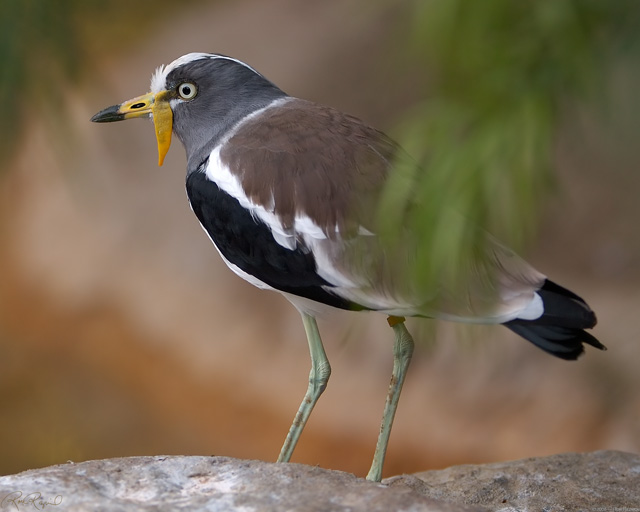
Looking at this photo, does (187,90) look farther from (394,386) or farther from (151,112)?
(394,386)

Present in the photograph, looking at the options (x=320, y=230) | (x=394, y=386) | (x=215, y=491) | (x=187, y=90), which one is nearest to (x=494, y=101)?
(x=215, y=491)

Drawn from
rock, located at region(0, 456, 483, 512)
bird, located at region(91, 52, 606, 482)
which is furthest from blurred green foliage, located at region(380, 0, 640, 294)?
bird, located at region(91, 52, 606, 482)

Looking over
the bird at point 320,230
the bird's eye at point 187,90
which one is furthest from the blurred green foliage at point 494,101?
the bird's eye at point 187,90

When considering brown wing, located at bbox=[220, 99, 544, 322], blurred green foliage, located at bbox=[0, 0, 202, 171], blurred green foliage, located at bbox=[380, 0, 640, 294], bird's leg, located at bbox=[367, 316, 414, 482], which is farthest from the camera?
bird's leg, located at bbox=[367, 316, 414, 482]

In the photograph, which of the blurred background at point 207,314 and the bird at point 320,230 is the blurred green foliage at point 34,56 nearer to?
the blurred background at point 207,314

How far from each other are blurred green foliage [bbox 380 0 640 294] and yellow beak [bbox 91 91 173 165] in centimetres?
150

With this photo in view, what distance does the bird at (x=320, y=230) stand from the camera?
84.3 inches

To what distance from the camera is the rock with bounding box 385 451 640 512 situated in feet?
7.32

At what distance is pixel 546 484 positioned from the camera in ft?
7.72

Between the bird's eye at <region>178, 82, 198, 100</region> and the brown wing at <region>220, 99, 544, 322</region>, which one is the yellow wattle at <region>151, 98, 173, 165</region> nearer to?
the bird's eye at <region>178, 82, 198, 100</region>

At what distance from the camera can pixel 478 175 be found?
1.03m

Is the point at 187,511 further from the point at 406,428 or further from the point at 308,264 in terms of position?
the point at 406,428

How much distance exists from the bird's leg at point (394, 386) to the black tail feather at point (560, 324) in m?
0.33

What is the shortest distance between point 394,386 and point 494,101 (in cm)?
146
